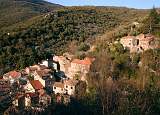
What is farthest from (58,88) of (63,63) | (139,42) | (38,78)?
(139,42)

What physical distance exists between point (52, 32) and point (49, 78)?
1818 centimetres

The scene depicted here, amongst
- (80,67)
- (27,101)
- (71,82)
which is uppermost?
(80,67)

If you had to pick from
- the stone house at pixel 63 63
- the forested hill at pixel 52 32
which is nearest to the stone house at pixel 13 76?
the forested hill at pixel 52 32

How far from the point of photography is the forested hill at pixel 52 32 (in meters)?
48.0

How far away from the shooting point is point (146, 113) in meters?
32.8

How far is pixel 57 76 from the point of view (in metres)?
44.2

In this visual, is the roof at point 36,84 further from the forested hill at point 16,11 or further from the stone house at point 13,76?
the forested hill at point 16,11

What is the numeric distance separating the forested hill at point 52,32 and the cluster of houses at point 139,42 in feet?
32.1

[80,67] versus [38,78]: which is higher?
[80,67]

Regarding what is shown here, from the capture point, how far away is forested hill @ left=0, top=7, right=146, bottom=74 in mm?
47969

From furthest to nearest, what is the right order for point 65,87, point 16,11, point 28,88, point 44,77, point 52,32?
1. point 16,11
2. point 52,32
3. point 44,77
4. point 65,87
5. point 28,88

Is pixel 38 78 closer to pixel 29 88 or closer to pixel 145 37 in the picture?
pixel 29 88

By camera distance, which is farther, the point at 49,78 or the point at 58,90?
the point at 49,78

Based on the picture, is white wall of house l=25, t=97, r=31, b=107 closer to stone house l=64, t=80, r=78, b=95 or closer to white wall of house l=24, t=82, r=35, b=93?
white wall of house l=24, t=82, r=35, b=93
